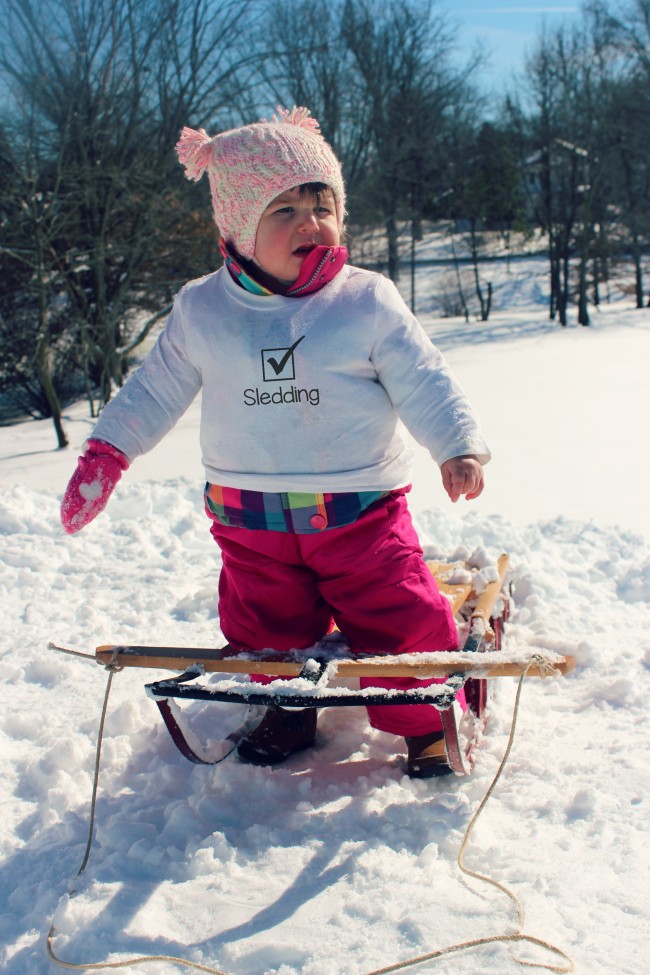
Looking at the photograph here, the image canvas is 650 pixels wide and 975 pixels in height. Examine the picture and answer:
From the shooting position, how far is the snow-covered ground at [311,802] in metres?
1.49

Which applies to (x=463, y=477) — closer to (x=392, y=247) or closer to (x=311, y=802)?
(x=311, y=802)

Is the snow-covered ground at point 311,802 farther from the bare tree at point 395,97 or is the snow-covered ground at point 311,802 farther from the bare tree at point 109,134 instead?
the bare tree at point 395,97

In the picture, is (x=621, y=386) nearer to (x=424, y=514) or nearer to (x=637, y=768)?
(x=424, y=514)

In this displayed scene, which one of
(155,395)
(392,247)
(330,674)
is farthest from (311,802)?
(392,247)

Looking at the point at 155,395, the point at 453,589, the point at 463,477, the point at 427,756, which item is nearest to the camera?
the point at 463,477

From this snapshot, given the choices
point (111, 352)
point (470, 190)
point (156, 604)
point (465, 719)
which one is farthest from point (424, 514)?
point (470, 190)

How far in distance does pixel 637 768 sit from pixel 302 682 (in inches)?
34.2

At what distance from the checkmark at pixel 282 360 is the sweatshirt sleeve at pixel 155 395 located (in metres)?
0.27

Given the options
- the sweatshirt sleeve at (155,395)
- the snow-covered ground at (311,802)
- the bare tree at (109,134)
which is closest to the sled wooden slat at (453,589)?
the snow-covered ground at (311,802)

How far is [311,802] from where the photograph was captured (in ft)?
6.34

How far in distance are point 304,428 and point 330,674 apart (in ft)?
1.99

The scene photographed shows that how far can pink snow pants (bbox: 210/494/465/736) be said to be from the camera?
81.5 inches

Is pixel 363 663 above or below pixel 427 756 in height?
above

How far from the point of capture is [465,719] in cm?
224
